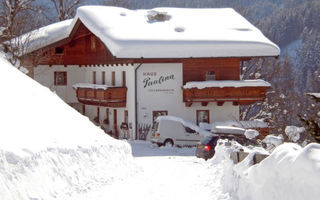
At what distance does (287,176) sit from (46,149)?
5.85m

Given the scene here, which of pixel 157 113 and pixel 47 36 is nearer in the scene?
pixel 157 113

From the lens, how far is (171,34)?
37906 mm

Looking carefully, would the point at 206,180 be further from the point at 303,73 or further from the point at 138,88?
the point at 303,73

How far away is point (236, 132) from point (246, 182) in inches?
632

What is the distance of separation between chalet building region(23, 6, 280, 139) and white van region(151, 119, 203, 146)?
10.5 ft

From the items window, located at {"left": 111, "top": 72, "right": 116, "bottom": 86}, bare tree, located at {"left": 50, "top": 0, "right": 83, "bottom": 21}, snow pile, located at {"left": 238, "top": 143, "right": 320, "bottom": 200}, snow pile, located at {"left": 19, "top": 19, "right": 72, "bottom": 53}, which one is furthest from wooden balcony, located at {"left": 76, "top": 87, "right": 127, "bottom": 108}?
snow pile, located at {"left": 238, "top": 143, "right": 320, "bottom": 200}

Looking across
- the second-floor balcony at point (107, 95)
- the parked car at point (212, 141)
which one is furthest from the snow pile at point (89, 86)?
the parked car at point (212, 141)

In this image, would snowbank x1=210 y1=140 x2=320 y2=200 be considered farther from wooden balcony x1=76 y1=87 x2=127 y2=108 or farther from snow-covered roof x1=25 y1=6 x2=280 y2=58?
wooden balcony x1=76 y1=87 x2=127 y2=108

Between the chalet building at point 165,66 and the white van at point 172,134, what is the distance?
319 cm

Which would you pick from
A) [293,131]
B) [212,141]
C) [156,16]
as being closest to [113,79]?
[156,16]

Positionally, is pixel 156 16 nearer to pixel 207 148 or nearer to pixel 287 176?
pixel 207 148

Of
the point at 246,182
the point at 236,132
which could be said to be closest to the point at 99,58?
the point at 236,132

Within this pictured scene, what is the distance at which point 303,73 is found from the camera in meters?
99.2

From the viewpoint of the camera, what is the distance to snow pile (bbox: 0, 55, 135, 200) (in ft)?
36.1
